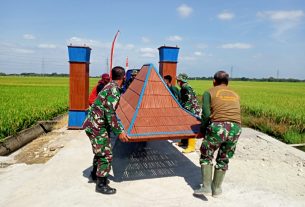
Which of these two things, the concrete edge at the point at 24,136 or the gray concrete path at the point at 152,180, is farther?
the concrete edge at the point at 24,136

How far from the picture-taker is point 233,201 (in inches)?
157

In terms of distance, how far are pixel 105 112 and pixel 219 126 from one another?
1.62 m

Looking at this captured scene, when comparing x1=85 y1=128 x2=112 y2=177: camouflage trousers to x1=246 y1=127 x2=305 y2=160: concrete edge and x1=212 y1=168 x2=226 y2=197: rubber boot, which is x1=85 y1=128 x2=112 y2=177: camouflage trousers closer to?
x1=212 y1=168 x2=226 y2=197: rubber boot

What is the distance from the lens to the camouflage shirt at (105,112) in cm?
402

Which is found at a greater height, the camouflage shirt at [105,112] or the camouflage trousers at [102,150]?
the camouflage shirt at [105,112]

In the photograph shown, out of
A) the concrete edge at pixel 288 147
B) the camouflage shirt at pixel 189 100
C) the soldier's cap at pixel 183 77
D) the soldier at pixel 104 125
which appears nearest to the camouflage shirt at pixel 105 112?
the soldier at pixel 104 125

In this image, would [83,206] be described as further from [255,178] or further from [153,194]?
[255,178]

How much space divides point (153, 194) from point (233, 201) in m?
1.15

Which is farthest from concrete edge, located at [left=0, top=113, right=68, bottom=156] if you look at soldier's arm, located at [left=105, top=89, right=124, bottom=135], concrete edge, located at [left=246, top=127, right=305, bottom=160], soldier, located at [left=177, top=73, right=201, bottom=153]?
concrete edge, located at [left=246, top=127, right=305, bottom=160]

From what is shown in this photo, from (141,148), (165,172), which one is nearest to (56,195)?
(165,172)

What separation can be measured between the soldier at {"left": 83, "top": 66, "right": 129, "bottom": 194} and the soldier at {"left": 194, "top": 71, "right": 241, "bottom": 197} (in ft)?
3.92

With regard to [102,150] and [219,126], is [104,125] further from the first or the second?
[219,126]

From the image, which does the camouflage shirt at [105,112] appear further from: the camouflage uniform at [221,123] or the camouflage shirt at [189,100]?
the camouflage shirt at [189,100]

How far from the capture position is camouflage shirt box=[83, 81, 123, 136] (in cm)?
402
